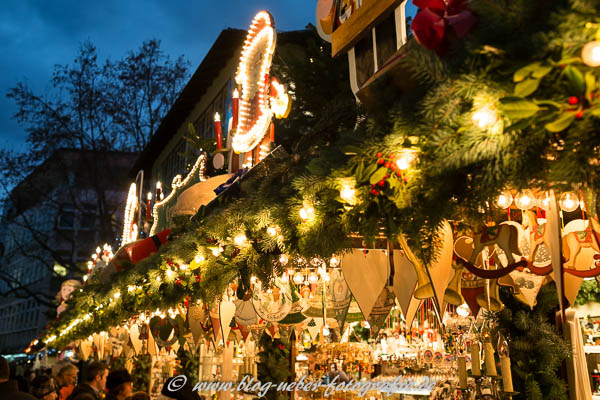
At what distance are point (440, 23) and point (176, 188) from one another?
11.0 metres

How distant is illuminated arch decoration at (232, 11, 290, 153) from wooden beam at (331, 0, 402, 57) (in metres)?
2.84

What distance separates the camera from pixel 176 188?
12.7 metres

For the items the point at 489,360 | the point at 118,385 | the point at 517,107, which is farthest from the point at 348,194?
the point at 118,385

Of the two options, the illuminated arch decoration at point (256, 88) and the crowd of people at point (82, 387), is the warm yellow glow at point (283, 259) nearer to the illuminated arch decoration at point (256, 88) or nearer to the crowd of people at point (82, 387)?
the crowd of people at point (82, 387)

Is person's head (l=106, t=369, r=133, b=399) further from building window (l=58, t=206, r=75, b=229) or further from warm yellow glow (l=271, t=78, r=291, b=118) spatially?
building window (l=58, t=206, r=75, b=229)

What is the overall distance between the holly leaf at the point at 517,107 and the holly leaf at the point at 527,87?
24 mm

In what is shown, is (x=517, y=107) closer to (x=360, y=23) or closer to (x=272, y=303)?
(x=360, y=23)

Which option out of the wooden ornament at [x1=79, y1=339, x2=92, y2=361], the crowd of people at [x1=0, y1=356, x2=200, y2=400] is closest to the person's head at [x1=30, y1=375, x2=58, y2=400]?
the crowd of people at [x1=0, y1=356, x2=200, y2=400]

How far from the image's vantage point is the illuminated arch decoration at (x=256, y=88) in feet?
27.3

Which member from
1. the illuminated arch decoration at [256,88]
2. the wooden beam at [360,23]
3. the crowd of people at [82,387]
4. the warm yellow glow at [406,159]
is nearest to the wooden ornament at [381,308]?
the crowd of people at [82,387]

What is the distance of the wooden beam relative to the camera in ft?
14.4

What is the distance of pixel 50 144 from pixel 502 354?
77.1 ft

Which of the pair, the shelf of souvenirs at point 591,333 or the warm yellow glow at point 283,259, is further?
the shelf of souvenirs at point 591,333

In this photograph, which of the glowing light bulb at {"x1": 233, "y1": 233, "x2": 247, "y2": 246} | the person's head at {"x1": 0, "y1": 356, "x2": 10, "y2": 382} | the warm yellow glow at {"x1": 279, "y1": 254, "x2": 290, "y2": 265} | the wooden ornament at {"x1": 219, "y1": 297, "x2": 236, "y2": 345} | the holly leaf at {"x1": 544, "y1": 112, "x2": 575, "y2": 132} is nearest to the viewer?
the holly leaf at {"x1": 544, "y1": 112, "x2": 575, "y2": 132}
